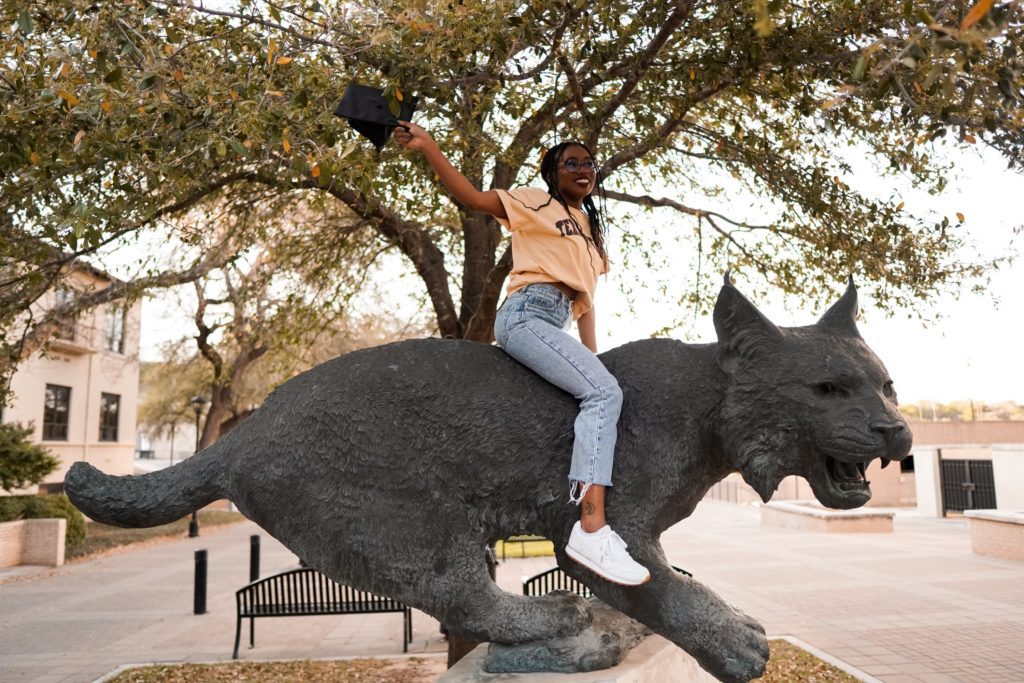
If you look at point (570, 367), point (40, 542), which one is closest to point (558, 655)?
point (570, 367)

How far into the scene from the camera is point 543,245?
10.7ft

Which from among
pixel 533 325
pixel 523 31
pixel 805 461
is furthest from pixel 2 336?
pixel 805 461

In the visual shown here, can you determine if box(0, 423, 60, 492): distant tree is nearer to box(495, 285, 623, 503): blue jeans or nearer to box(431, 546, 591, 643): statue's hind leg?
box(431, 546, 591, 643): statue's hind leg

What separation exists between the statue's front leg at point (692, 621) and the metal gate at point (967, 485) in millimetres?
21326

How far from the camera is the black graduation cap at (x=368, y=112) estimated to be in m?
2.93

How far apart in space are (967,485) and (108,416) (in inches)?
1130

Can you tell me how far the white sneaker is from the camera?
279 centimetres

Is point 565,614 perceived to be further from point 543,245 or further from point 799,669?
point 799,669

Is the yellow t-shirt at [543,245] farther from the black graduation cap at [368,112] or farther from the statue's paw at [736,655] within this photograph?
the statue's paw at [736,655]

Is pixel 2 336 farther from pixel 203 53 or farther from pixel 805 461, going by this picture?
pixel 805 461

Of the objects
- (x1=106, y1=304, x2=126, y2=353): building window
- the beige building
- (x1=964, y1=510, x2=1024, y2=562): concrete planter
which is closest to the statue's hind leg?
(x1=964, y1=510, x2=1024, y2=562): concrete planter

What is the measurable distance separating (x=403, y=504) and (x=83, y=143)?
108 inches

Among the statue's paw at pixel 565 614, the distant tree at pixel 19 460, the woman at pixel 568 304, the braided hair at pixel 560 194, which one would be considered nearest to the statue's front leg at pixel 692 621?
the woman at pixel 568 304

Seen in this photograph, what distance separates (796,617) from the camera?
9.63 m
